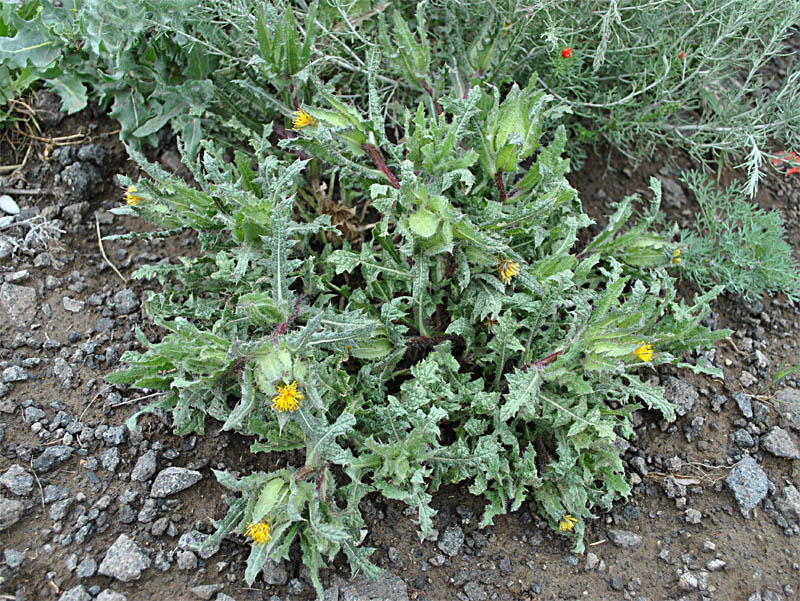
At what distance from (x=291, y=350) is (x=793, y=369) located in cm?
229

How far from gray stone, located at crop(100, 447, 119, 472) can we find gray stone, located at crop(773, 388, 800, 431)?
8.99 feet

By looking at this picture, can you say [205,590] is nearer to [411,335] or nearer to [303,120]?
[411,335]

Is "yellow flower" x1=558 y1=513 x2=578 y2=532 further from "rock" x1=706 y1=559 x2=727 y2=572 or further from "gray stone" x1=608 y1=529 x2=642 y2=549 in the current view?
"rock" x1=706 y1=559 x2=727 y2=572

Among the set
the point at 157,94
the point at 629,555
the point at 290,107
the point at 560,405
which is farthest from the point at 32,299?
the point at 629,555

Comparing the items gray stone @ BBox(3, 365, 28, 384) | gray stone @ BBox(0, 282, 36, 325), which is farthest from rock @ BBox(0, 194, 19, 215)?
gray stone @ BBox(3, 365, 28, 384)

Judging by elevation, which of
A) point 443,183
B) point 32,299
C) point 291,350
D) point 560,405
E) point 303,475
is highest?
point 443,183

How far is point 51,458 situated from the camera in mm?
2459

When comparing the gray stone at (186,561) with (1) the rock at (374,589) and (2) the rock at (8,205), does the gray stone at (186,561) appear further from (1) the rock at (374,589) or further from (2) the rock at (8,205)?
(2) the rock at (8,205)

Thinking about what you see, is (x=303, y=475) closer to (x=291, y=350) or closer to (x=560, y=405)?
(x=291, y=350)

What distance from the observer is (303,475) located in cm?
224

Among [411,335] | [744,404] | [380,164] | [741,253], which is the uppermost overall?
[380,164]

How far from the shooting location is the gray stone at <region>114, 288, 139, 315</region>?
2.91 m

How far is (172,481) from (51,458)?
0.44 m

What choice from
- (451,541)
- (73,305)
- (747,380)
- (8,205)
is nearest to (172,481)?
(73,305)
